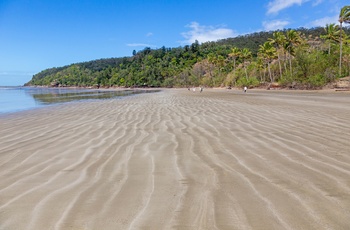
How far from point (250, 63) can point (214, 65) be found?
2096cm

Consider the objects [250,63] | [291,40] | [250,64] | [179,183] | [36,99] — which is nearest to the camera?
[179,183]

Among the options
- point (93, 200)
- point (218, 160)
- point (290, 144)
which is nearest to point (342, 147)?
point (290, 144)

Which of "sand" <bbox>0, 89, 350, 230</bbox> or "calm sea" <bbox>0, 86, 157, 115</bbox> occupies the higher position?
"calm sea" <bbox>0, 86, 157, 115</bbox>

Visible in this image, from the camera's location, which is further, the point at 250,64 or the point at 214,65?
the point at 214,65

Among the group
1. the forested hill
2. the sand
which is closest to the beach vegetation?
the forested hill

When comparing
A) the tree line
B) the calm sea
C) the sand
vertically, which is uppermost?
the tree line

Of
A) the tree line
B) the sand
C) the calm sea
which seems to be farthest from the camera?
the tree line

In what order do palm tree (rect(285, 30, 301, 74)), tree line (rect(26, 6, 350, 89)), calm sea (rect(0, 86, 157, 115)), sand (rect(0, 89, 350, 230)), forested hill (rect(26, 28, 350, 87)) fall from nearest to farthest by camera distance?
1. sand (rect(0, 89, 350, 230))
2. calm sea (rect(0, 86, 157, 115))
3. tree line (rect(26, 6, 350, 89))
4. palm tree (rect(285, 30, 301, 74))
5. forested hill (rect(26, 28, 350, 87))

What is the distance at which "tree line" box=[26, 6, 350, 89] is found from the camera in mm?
43719

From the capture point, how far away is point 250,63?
8000cm

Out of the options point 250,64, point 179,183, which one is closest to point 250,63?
point 250,64

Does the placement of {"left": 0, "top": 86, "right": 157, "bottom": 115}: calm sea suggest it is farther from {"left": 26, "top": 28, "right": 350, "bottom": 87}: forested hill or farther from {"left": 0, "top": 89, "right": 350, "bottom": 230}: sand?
{"left": 26, "top": 28, "right": 350, "bottom": 87}: forested hill

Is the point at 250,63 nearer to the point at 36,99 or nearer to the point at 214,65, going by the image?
the point at 214,65

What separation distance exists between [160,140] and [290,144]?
101 inches
